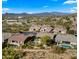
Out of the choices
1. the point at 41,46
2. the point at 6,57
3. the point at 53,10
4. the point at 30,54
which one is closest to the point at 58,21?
the point at 53,10

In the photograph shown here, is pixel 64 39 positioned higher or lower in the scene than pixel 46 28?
lower

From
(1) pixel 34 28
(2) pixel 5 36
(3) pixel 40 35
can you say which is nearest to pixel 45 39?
(3) pixel 40 35

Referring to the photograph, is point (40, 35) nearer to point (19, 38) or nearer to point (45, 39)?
point (45, 39)

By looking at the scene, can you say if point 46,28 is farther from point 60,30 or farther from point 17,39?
point 17,39

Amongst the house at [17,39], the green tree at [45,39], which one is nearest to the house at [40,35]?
the green tree at [45,39]

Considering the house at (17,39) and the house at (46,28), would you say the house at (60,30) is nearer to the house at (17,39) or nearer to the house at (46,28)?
the house at (46,28)

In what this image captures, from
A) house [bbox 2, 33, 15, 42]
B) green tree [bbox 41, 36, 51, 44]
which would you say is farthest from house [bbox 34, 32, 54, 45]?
house [bbox 2, 33, 15, 42]

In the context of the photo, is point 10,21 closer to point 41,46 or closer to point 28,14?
point 28,14

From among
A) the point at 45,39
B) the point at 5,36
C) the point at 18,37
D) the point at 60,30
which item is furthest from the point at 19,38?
the point at 60,30

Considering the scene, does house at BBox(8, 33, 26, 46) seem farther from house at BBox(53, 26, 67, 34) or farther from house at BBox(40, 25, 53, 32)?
house at BBox(53, 26, 67, 34)
